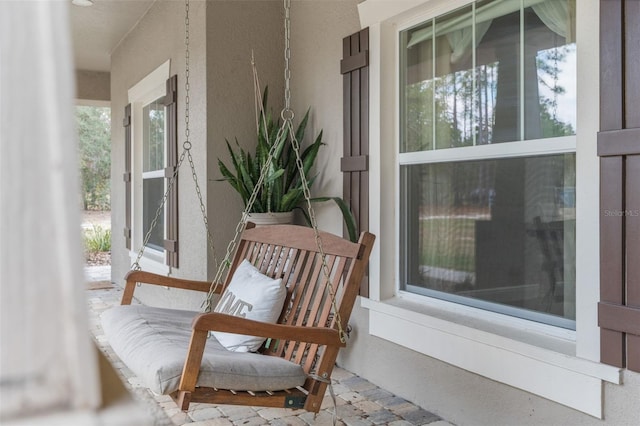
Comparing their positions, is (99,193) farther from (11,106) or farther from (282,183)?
(11,106)

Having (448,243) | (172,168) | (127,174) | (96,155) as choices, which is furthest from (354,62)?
(96,155)

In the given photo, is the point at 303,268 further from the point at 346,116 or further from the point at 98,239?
the point at 98,239

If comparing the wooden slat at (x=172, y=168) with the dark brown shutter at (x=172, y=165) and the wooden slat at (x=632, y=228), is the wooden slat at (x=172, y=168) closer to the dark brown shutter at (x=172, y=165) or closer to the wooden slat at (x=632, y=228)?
the dark brown shutter at (x=172, y=165)

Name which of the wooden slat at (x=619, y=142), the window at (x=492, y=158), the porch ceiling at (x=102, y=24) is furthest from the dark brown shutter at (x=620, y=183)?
the porch ceiling at (x=102, y=24)

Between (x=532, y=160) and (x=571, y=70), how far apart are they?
0.39m

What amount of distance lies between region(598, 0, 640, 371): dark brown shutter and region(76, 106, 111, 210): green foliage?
1004 cm

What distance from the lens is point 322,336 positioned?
7.00 feet

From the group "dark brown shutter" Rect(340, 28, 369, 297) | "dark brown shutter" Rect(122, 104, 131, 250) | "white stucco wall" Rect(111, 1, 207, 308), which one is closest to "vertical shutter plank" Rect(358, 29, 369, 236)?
"dark brown shutter" Rect(340, 28, 369, 297)

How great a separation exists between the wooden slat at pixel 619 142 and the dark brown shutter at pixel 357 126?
1.41 metres

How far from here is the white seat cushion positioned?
76.5 inches

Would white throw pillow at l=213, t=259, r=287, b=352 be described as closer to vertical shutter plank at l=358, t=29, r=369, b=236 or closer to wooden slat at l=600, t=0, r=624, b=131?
vertical shutter plank at l=358, t=29, r=369, b=236

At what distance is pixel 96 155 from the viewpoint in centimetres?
1137

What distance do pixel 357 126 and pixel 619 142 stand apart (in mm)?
1592

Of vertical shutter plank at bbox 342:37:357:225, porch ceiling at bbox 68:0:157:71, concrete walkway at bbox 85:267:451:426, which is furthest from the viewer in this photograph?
porch ceiling at bbox 68:0:157:71
